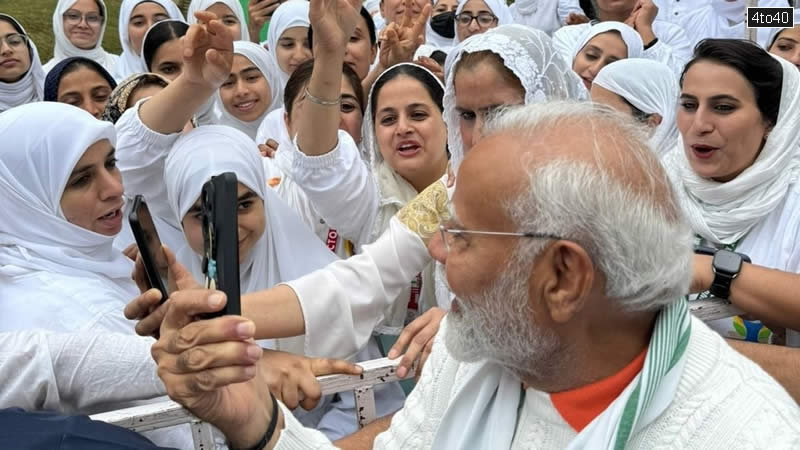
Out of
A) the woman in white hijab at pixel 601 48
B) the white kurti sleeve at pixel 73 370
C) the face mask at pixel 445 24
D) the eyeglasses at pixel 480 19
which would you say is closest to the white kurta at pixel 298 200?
the white kurti sleeve at pixel 73 370

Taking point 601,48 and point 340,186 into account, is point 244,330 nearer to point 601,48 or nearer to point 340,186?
point 340,186

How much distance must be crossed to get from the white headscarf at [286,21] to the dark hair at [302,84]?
1.74 metres

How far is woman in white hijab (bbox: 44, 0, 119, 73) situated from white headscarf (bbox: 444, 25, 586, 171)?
5518 mm

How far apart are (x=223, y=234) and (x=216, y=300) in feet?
0.37

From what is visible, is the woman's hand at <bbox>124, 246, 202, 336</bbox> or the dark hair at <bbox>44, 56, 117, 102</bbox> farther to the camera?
the dark hair at <bbox>44, 56, 117, 102</bbox>

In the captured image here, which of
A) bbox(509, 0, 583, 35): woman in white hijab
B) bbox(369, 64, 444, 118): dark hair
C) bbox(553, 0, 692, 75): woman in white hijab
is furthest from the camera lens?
bbox(509, 0, 583, 35): woman in white hijab

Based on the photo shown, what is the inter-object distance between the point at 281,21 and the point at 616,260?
484cm

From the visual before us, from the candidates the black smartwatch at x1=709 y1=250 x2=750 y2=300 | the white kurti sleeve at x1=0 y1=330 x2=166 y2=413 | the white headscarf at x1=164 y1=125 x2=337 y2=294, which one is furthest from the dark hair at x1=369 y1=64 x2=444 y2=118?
the white kurti sleeve at x1=0 y1=330 x2=166 y2=413

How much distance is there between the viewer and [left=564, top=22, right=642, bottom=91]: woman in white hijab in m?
5.30

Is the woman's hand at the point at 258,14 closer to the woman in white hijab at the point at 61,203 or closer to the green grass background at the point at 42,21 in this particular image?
the woman in white hijab at the point at 61,203

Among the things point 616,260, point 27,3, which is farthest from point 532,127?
point 27,3

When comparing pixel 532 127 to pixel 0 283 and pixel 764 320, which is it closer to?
pixel 764 320

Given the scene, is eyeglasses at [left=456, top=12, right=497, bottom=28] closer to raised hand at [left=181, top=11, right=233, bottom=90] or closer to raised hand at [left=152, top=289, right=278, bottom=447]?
raised hand at [left=181, top=11, right=233, bottom=90]

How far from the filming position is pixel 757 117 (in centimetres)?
310
